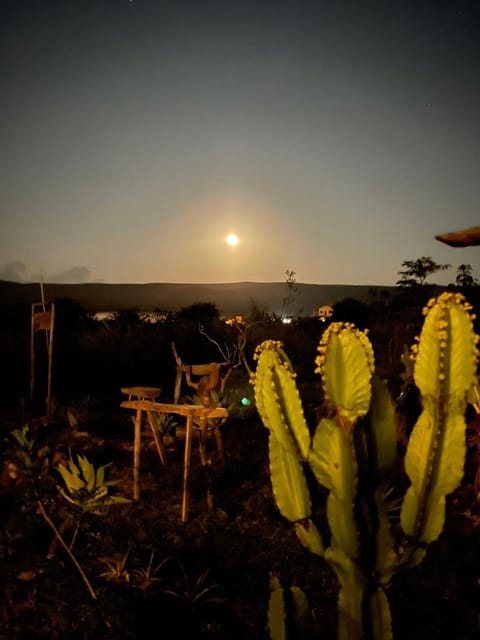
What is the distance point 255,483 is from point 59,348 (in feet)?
24.0

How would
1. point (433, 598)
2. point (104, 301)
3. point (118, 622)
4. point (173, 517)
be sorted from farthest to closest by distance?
point (104, 301) → point (173, 517) → point (433, 598) → point (118, 622)

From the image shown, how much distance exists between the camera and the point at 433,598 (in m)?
2.70

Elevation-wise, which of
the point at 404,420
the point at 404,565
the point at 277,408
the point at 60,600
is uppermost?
the point at 277,408

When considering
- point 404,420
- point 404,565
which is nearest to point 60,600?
point 404,565

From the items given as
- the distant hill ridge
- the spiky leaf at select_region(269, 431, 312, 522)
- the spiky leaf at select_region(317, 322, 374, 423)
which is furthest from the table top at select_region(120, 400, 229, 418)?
the distant hill ridge

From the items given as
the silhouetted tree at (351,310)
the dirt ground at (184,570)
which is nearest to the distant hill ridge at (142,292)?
the silhouetted tree at (351,310)

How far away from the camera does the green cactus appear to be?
1529mm

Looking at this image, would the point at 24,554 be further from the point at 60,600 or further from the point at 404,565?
the point at 404,565

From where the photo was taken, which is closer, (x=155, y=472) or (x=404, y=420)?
(x=155, y=472)

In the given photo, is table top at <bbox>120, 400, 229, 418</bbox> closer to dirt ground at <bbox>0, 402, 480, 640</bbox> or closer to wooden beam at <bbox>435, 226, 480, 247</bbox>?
dirt ground at <bbox>0, 402, 480, 640</bbox>

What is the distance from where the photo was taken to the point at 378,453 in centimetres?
166

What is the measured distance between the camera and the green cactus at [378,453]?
1.53 m

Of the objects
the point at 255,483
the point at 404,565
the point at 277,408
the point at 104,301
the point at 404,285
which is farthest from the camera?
the point at 104,301

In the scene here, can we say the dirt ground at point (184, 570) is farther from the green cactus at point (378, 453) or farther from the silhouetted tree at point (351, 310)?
the silhouetted tree at point (351, 310)
